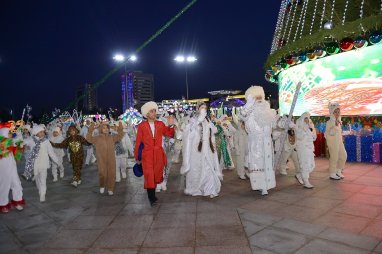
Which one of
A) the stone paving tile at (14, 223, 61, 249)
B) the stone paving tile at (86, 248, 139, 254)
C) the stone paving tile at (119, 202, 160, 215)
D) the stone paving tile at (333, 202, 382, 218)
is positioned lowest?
the stone paving tile at (14, 223, 61, 249)

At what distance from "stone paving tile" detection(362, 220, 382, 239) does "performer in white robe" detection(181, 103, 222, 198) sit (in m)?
2.93

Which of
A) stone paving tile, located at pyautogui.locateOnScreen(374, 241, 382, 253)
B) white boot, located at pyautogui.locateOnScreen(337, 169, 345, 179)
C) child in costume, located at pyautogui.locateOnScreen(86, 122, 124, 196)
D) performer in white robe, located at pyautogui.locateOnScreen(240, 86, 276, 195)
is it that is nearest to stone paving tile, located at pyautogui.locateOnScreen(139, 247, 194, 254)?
stone paving tile, located at pyautogui.locateOnScreen(374, 241, 382, 253)

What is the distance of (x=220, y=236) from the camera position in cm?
449

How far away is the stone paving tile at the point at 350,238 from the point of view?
3936mm

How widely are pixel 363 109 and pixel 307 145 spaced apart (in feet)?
17.7

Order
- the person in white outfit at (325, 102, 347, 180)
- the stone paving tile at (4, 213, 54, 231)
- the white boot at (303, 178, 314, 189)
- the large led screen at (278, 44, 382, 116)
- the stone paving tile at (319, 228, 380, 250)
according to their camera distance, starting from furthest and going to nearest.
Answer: the large led screen at (278, 44, 382, 116) → the person in white outfit at (325, 102, 347, 180) → the white boot at (303, 178, 314, 189) → the stone paving tile at (4, 213, 54, 231) → the stone paving tile at (319, 228, 380, 250)

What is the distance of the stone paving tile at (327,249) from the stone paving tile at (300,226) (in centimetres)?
33

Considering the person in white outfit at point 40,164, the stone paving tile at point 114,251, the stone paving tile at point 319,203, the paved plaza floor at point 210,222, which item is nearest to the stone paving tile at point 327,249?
the paved plaza floor at point 210,222

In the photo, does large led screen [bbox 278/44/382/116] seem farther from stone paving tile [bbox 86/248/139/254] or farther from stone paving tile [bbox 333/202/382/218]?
stone paving tile [bbox 86/248/139/254]

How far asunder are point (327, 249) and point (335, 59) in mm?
9913

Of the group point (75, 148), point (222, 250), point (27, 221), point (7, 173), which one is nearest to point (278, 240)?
point (222, 250)

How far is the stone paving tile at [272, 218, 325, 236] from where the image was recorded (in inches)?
175

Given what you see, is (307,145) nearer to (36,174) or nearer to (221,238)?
(221,238)

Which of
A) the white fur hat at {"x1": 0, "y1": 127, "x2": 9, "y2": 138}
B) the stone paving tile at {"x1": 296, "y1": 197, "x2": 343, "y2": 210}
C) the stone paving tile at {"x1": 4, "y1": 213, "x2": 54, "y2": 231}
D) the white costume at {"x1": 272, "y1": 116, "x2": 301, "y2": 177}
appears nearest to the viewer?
the stone paving tile at {"x1": 4, "y1": 213, "x2": 54, "y2": 231}
